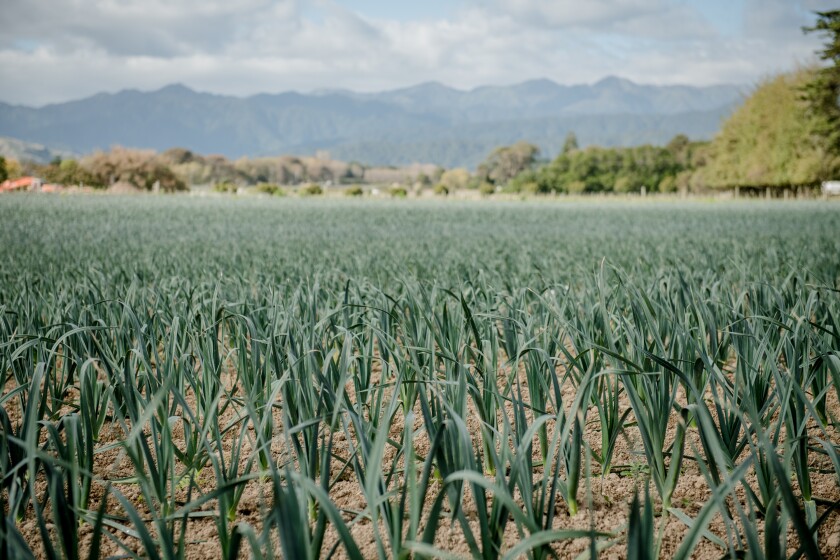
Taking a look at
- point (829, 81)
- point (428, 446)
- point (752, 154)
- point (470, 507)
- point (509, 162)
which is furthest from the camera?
point (509, 162)

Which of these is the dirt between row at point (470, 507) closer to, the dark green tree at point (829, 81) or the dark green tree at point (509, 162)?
the dark green tree at point (829, 81)

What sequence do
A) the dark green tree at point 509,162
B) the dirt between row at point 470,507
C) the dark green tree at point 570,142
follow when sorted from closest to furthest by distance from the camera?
the dirt between row at point 470,507 → the dark green tree at point 570,142 → the dark green tree at point 509,162

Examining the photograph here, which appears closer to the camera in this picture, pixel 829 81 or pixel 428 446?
pixel 428 446

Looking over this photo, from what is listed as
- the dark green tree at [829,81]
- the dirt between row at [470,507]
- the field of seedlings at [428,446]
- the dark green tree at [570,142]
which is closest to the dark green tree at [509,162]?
the dark green tree at [570,142]

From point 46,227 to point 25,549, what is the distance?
15577 millimetres

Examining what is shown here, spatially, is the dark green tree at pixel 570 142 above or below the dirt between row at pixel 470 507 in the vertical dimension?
above

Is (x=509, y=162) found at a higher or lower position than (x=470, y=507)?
higher

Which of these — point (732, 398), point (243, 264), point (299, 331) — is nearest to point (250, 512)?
point (299, 331)

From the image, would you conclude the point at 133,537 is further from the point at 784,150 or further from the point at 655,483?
the point at 784,150

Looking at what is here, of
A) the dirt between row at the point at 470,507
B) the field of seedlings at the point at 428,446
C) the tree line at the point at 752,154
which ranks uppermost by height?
the tree line at the point at 752,154

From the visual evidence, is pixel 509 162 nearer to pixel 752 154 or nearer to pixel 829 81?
pixel 752 154

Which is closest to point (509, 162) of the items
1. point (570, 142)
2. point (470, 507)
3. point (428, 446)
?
point (570, 142)

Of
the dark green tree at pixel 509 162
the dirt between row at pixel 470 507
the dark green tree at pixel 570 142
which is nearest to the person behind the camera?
the dirt between row at pixel 470 507

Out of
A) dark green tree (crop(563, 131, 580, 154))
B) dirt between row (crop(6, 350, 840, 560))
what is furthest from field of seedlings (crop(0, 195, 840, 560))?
dark green tree (crop(563, 131, 580, 154))
